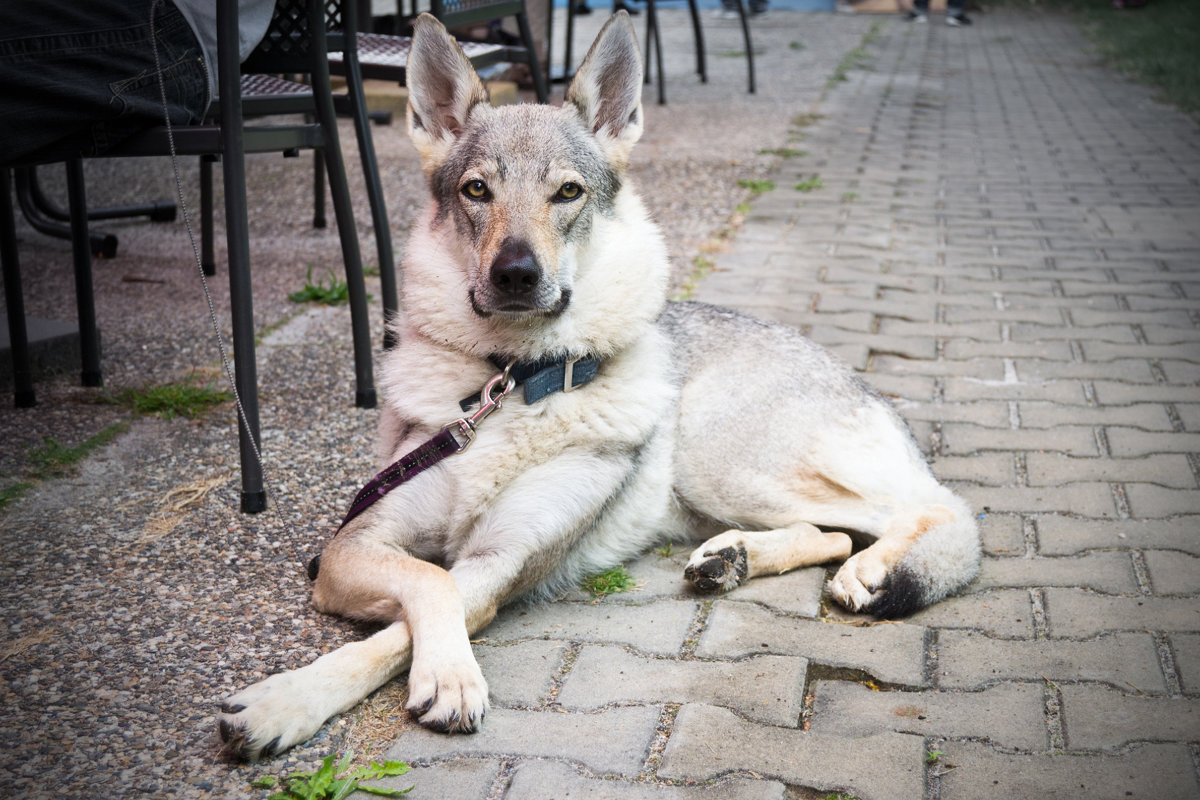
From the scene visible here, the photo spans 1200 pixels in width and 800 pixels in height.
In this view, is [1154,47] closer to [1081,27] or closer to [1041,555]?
[1081,27]

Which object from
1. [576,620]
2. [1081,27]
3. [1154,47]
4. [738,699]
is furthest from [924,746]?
[1081,27]

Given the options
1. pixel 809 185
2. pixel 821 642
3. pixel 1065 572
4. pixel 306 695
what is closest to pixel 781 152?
pixel 809 185

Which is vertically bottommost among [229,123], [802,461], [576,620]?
[576,620]

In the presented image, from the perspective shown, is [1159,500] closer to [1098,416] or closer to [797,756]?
[1098,416]

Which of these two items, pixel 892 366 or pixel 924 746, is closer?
pixel 924 746

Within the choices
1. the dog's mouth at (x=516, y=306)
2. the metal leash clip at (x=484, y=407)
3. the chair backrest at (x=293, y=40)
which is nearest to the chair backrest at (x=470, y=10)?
the chair backrest at (x=293, y=40)

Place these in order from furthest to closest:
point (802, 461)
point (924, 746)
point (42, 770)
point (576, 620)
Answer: point (802, 461) → point (576, 620) → point (924, 746) → point (42, 770)

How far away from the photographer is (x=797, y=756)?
2137 millimetres

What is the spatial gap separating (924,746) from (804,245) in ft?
14.4

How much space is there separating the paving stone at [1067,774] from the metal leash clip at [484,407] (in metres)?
1.34

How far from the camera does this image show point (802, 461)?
10.2 feet

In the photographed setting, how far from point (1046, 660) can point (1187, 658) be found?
335 millimetres

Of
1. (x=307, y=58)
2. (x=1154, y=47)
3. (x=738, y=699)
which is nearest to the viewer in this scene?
(x=738, y=699)

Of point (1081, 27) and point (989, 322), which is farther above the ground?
point (1081, 27)
